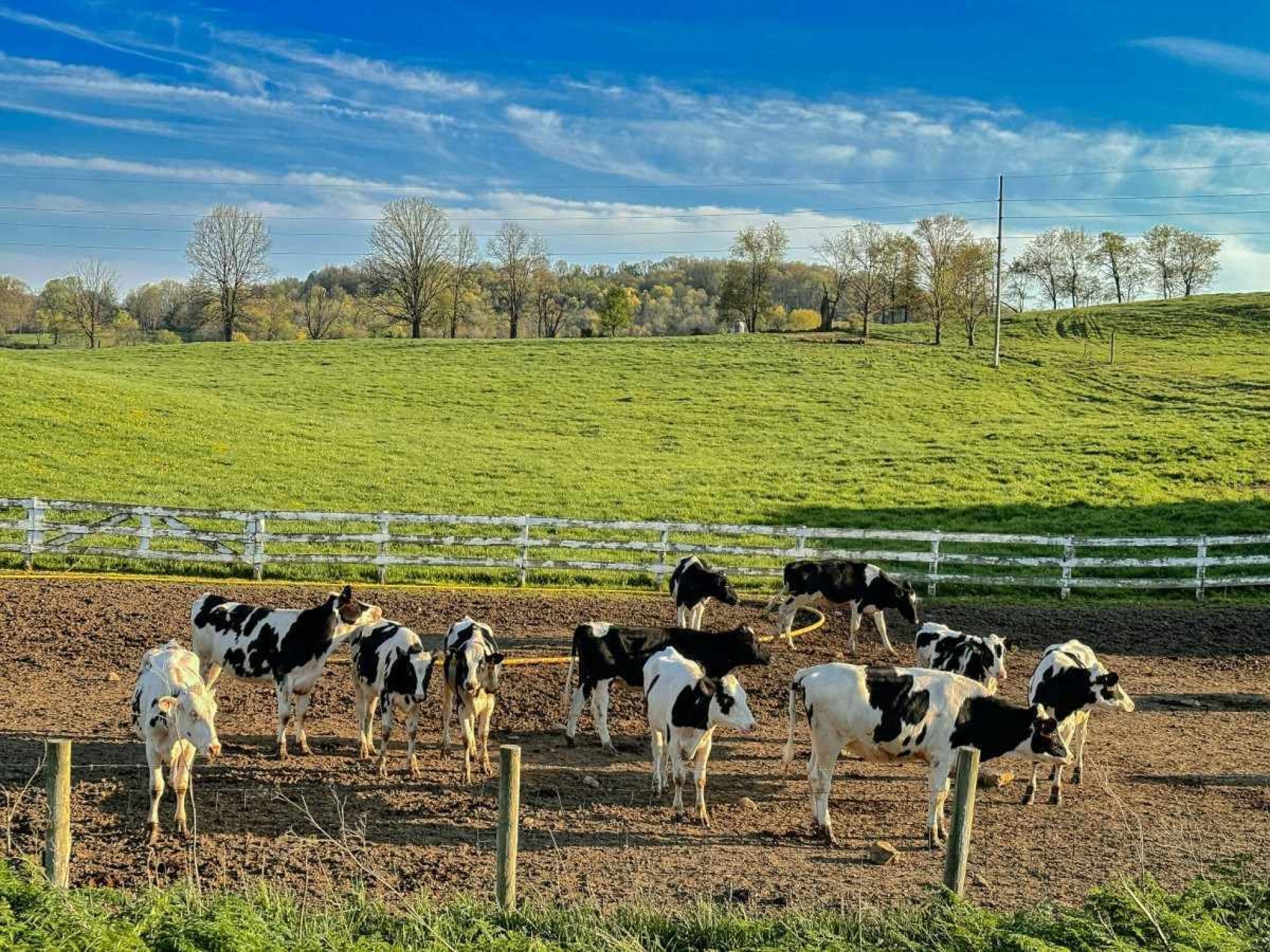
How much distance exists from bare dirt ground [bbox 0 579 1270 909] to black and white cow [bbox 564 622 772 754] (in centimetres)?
39

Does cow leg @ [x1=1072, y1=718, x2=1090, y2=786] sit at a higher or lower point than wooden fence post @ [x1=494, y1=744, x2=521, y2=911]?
lower

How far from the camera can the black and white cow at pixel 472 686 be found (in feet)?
37.2

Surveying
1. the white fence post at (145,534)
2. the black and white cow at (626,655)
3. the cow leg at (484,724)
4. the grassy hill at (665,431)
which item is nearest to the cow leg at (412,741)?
the cow leg at (484,724)

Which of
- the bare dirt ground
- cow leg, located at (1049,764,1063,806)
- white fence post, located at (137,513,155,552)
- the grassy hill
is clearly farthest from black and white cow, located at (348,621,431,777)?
the grassy hill

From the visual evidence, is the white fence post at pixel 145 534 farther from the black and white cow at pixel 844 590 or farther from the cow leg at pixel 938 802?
the cow leg at pixel 938 802

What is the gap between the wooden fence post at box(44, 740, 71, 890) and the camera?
274 inches

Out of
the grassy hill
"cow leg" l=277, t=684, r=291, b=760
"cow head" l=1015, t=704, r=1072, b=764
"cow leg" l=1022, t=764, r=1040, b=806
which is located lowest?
"cow leg" l=1022, t=764, r=1040, b=806

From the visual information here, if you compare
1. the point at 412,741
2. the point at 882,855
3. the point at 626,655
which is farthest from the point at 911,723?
the point at 412,741

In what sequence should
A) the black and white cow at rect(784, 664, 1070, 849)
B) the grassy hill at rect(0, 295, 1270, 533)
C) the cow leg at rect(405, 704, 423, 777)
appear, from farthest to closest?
the grassy hill at rect(0, 295, 1270, 533) < the cow leg at rect(405, 704, 423, 777) < the black and white cow at rect(784, 664, 1070, 849)

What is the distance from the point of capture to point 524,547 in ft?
74.2

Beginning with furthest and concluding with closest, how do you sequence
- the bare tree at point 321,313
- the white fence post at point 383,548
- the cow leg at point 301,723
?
the bare tree at point 321,313
the white fence post at point 383,548
the cow leg at point 301,723

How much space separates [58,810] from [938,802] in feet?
23.5

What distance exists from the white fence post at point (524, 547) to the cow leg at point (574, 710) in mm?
9469

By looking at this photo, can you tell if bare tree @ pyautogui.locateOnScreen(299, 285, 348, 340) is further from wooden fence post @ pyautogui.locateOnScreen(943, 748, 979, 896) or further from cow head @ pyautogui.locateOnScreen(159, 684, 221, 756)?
wooden fence post @ pyautogui.locateOnScreen(943, 748, 979, 896)
